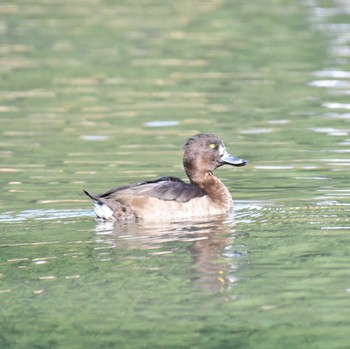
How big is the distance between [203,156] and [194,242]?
2.66 meters

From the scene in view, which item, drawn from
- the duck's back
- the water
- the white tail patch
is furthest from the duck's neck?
the white tail patch

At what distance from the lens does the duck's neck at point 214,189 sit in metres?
14.1

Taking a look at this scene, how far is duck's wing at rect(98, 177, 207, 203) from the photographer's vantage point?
13625 millimetres

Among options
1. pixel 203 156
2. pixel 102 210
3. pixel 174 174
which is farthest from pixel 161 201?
pixel 174 174

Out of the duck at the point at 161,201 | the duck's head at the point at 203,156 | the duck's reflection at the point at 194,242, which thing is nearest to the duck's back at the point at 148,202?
the duck at the point at 161,201

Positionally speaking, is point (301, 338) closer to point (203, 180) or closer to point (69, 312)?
point (69, 312)

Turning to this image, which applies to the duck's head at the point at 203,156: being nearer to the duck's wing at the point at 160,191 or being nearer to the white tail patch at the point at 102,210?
the duck's wing at the point at 160,191

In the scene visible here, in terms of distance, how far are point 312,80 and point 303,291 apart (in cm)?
1373

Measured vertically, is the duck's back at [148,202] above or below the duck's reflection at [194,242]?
above

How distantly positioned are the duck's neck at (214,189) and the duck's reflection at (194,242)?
1.01 feet

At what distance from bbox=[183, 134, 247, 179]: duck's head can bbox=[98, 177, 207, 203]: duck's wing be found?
0.89m

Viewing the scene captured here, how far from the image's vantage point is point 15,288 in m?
10.9

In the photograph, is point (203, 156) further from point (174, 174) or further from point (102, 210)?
point (102, 210)

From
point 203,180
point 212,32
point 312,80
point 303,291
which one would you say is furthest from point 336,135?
point 212,32
